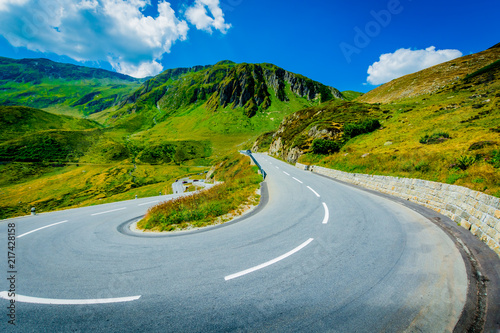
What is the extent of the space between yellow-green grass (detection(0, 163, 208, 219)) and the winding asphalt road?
52.4 metres

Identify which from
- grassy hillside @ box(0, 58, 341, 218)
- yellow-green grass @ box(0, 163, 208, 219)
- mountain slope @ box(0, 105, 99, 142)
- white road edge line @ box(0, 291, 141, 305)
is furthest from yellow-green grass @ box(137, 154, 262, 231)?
mountain slope @ box(0, 105, 99, 142)

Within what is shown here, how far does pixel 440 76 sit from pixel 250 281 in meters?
69.8

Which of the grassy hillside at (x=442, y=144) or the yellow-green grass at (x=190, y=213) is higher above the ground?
the grassy hillside at (x=442, y=144)

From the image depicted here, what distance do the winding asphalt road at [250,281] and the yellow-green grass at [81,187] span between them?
2061 inches

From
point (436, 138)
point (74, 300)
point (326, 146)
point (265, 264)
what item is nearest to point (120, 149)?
point (326, 146)

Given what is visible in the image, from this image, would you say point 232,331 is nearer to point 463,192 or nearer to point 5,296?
point 5,296

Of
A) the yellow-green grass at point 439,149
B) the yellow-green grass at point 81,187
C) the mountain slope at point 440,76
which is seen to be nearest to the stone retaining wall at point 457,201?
the yellow-green grass at point 439,149

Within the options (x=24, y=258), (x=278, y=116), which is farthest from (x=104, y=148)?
(x=24, y=258)

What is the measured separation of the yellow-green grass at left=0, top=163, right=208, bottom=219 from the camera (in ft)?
195

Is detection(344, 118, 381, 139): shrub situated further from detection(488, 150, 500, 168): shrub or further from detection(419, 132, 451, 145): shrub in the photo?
detection(488, 150, 500, 168): shrub

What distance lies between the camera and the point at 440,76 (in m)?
46.8

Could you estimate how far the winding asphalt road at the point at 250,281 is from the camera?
9.71ft

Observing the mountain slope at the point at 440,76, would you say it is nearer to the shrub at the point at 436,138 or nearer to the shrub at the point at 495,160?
the shrub at the point at 436,138

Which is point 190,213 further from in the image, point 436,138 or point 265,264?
point 436,138
